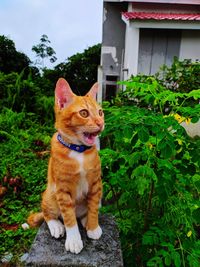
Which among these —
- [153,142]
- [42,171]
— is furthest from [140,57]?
[153,142]

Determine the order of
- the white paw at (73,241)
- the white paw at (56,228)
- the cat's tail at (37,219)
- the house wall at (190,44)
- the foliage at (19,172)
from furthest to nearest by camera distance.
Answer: the house wall at (190,44) < the foliage at (19,172) < the cat's tail at (37,219) < the white paw at (56,228) < the white paw at (73,241)

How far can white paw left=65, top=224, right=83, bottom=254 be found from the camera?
2080 millimetres

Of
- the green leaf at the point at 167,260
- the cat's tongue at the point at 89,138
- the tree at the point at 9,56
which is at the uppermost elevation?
the cat's tongue at the point at 89,138

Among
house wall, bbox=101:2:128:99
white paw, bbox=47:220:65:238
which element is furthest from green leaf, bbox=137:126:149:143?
house wall, bbox=101:2:128:99

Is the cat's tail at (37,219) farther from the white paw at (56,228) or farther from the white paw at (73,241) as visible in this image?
the white paw at (73,241)

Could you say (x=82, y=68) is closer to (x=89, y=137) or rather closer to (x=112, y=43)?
(x=112, y=43)

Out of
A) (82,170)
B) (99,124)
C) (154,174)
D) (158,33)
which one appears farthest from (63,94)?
(158,33)

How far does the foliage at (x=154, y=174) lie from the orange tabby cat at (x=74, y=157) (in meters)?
0.20

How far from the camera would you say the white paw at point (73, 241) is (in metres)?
2.08

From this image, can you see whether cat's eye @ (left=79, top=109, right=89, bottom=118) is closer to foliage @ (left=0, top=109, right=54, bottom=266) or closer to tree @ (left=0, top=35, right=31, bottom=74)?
foliage @ (left=0, top=109, right=54, bottom=266)

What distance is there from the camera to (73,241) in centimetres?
209

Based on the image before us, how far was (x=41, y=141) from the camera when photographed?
22.6 feet

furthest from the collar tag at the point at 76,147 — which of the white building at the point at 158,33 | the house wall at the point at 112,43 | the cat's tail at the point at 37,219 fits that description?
the house wall at the point at 112,43

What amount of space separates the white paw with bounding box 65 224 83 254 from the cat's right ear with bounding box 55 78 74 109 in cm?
75
